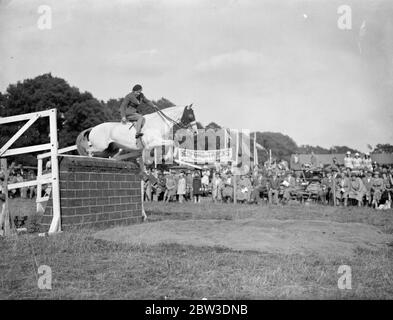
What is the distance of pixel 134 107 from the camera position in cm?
1331

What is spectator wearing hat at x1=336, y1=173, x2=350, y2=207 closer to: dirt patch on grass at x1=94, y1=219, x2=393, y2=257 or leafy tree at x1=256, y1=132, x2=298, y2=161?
dirt patch on grass at x1=94, y1=219, x2=393, y2=257

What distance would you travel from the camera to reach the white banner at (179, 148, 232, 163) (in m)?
32.1

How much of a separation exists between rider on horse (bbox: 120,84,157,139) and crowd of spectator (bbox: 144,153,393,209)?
7799 mm

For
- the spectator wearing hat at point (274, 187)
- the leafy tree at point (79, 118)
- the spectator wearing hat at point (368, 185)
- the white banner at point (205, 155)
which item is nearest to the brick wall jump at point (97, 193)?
the spectator wearing hat at point (274, 187)

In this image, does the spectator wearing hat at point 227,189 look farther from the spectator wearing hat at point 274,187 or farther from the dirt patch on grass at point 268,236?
the dirt patch on grass at point 268,236

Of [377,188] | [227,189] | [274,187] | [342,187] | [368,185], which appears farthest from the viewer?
[227,189]

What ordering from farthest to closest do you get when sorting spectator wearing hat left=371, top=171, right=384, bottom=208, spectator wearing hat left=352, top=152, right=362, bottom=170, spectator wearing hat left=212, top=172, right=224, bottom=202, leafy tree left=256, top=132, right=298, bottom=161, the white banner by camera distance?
leafy tree left=256, top=132, right=298, bottom=161 → the white banner → spectator wearing hat left=212, top=172, right=224, bottom=202 → spectator wearing hat left=352, top=152, right=362, bottom=170 → spectator wearing hat left=371, top=171, right=384, bottom=208

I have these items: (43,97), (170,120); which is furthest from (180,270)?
(43,97)

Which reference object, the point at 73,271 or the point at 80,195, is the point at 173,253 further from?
the point at 80,195

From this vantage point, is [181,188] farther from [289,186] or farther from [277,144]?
[277,144]

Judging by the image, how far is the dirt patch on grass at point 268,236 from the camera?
316 inches

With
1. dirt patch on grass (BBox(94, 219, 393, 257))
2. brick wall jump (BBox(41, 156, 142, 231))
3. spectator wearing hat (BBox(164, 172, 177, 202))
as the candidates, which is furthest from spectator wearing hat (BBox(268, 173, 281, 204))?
dirt patch on grass (BBox(94, 219, 393, 257))

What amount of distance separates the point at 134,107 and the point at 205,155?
19.5 m

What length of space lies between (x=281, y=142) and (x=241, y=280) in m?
79.2
